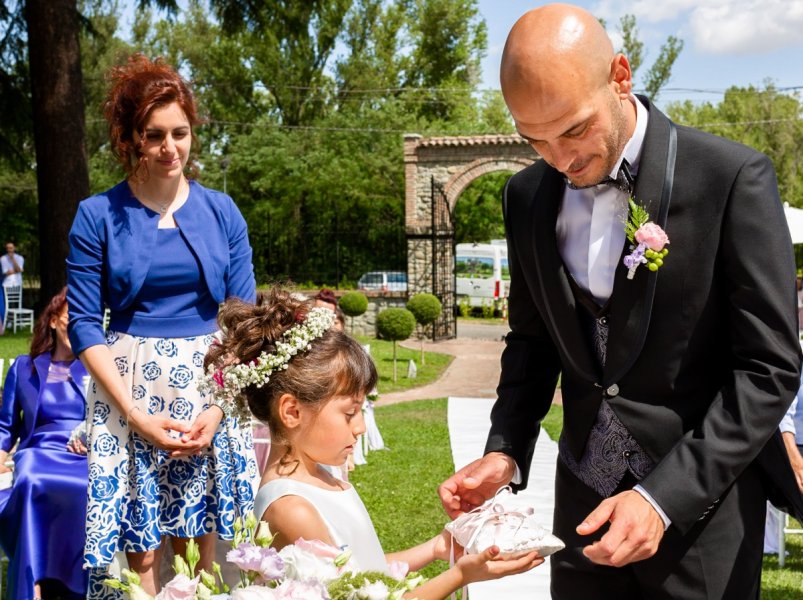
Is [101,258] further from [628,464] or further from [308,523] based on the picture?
[628,464]

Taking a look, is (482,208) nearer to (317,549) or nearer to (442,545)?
(442,545)

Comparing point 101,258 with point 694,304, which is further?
point 101,258

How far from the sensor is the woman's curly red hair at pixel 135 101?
311 cm

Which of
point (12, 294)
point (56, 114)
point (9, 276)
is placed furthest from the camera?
point (12, 294)

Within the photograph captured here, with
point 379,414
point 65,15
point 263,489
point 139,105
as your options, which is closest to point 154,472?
point 263,489

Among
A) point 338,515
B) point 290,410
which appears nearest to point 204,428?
point 290,410

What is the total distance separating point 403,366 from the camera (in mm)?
16938

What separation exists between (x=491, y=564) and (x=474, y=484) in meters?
0.34

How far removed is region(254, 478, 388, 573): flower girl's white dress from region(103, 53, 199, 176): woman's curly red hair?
1.27 metres

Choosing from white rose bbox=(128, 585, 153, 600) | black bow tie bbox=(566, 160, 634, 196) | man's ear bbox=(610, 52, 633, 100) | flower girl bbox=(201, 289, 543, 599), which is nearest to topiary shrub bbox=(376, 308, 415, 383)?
flower girl bbox=(201, 289, 543, 599)

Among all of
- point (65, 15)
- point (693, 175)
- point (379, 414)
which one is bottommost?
point (379, 414)

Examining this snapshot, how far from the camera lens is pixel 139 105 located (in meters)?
3.12

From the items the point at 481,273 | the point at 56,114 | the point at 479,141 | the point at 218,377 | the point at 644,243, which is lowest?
the point at 481,273

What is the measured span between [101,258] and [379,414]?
898 cm
